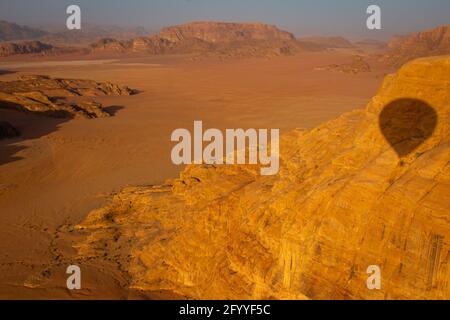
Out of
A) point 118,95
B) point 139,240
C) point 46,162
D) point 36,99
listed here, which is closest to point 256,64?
point 118,95

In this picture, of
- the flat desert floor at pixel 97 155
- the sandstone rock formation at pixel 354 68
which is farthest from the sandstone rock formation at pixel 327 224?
the sandstone rock formation at pixel 354 68

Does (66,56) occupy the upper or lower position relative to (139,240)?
upper

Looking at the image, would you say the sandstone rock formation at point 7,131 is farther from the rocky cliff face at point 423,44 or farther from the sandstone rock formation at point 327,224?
the rocky cliff face at point 423,44

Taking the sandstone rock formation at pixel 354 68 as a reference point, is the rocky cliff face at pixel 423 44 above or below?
above

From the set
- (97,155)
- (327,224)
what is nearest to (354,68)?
(97,155)

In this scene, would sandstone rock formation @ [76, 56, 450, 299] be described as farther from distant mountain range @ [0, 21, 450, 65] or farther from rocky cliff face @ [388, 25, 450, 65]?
rocky cliff face @ [388, 25, 450, 65]

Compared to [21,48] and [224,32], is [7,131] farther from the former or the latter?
[224,32]
